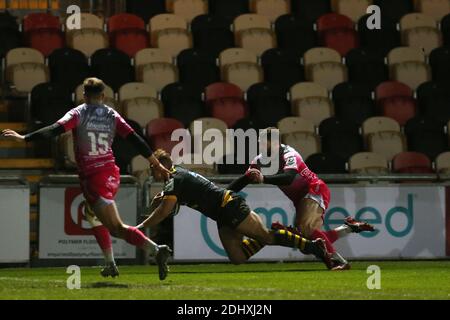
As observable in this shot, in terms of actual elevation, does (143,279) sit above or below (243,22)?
below

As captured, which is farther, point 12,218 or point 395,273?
point 12,218

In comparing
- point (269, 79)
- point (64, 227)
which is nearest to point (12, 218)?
point (64, 227)

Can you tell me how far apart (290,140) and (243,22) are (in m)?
3.25

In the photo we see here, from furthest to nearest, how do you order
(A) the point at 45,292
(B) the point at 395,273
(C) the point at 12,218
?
(C) the point at 12,218 → (B) the point at 395,273 → (A) the point at 45,292

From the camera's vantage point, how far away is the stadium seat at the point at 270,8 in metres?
20.0

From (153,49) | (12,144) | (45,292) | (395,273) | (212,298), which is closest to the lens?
(212,298)

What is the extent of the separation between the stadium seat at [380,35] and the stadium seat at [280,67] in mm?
1746

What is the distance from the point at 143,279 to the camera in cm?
1106

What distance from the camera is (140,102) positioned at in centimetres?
1717

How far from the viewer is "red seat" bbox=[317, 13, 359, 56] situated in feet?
63.9

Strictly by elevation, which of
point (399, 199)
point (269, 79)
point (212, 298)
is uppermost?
point (269, 79)

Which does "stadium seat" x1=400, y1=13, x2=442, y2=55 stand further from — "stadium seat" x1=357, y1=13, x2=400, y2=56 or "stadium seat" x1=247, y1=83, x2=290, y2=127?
"stadium seat" x1=247, y1=83, x2=290, y2=127

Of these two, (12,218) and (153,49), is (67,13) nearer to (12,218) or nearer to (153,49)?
(153,49)

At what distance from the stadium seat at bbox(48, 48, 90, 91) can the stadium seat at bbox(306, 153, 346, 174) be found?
4045 mm
